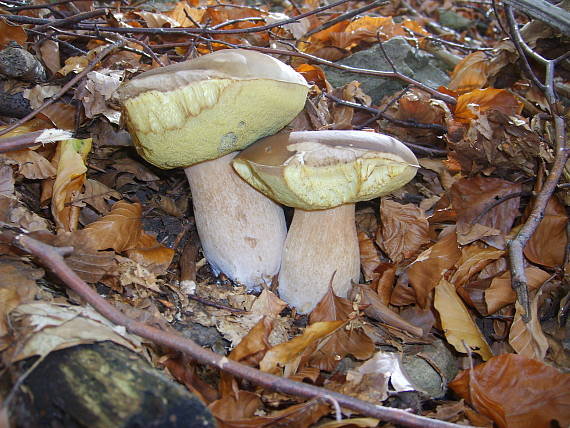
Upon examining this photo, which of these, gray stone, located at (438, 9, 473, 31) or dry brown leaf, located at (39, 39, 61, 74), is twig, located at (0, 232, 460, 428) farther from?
gray stone, located at (438, 9, 473, 31)

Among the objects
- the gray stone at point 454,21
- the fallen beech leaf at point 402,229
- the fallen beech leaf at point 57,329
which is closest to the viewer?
the fallen beech leaf at point 57,329

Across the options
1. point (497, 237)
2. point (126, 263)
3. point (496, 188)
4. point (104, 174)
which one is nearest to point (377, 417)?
point (126, 263)

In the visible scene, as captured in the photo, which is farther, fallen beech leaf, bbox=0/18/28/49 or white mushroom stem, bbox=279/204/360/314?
fallen beech leaf, bbox=0/18/28/49

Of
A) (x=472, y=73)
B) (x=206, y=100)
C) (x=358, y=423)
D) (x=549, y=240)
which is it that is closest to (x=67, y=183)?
(x=206, y=100)

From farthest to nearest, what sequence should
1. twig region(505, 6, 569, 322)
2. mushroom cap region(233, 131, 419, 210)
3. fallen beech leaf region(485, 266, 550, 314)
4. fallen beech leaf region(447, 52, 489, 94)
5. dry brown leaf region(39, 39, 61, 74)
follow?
fallen beech leaf region(447, 52, 489, 94), dry brown leaf region(39, 39, 61, 74), fallen beech leaf region(485, 266, 550, 314), twig region(505, 6, 569, 322), mushroom cap region(233, 131, 419, 210)

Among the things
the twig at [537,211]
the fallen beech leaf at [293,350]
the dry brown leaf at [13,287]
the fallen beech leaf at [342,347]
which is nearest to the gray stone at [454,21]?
the twig at [537,211]

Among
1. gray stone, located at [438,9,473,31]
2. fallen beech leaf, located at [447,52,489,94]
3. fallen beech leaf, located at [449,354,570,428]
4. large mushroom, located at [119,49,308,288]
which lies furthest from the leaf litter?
gray stone, located at [438,9,473,31]

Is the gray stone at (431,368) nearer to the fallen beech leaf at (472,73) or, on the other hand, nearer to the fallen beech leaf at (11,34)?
the fallen beech leaf at (472,73)
